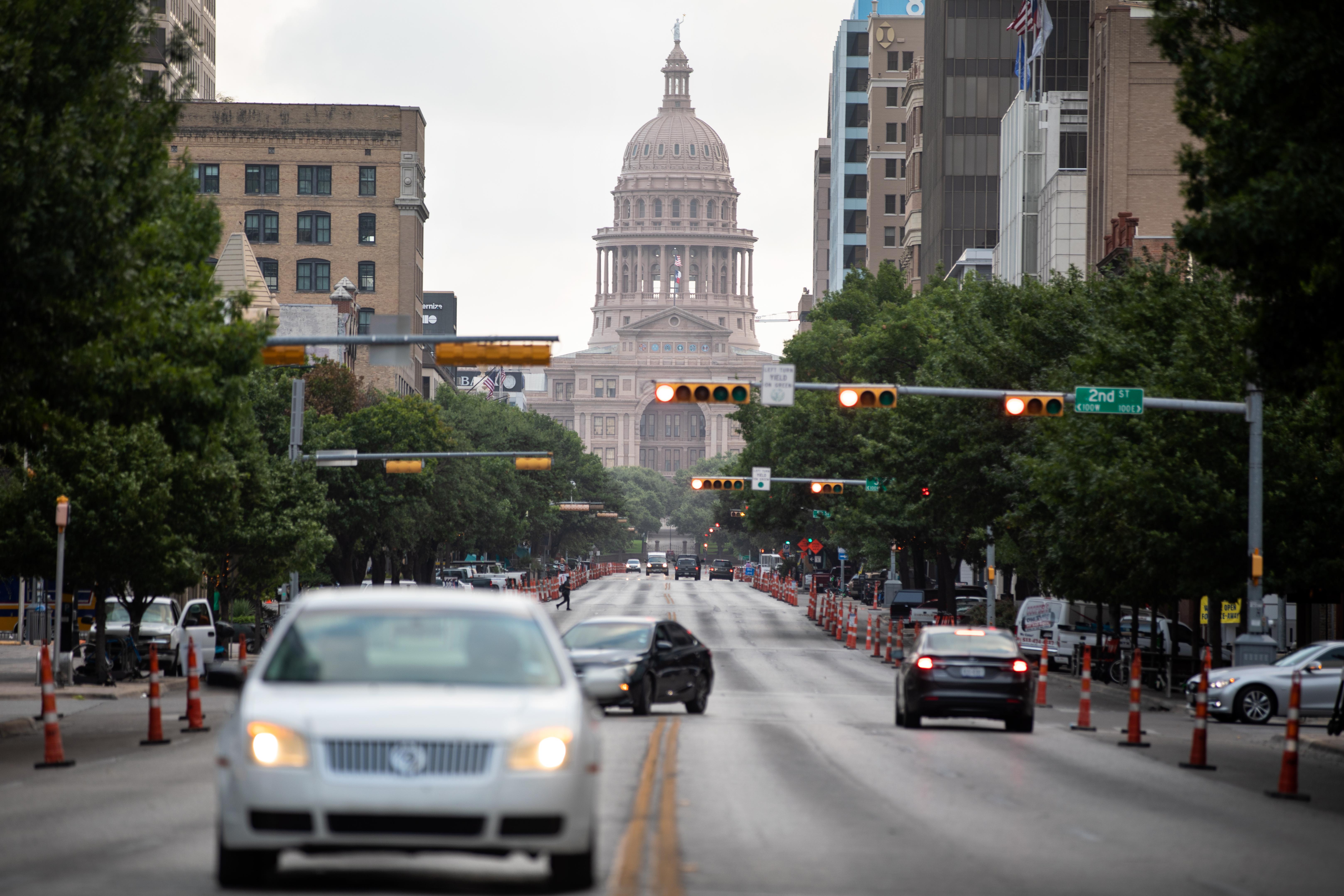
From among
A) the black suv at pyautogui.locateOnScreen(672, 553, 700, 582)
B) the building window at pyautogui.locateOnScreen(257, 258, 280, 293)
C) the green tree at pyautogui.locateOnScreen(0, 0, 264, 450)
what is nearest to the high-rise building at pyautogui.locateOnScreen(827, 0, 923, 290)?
the black suv at pyautogui.locateOnScreen(672, 553, 700, 582)

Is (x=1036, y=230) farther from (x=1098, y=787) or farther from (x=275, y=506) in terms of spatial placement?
(x=1098, y=787)

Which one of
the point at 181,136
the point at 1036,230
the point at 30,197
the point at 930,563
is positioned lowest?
the point at 930,563

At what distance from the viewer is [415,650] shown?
33.7 feet

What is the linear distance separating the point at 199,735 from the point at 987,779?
10.5 m

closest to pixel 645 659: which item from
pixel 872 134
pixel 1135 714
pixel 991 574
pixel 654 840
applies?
pixel 1135 714

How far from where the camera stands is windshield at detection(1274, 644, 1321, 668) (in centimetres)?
3042

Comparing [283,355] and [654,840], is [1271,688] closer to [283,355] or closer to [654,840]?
[283,355]

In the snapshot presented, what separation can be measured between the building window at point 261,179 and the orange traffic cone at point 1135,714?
100644 millimetres

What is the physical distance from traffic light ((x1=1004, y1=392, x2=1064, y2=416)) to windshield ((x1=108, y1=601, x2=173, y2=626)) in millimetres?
18741

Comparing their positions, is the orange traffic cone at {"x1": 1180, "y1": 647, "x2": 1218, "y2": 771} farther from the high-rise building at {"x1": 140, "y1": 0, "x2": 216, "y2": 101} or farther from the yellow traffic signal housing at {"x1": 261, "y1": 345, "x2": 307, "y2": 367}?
the high-rise building at {"x1": 140, "y1": 0, "x2": 216, "y2": 101}

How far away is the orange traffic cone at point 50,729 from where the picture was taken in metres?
18.9

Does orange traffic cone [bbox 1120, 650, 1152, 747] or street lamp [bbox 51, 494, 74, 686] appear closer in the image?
orange traffic cone [bbox 1120, 650, 1152, 747]

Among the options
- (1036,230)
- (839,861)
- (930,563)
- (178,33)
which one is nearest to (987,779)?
(839,861)

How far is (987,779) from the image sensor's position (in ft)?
58.9
